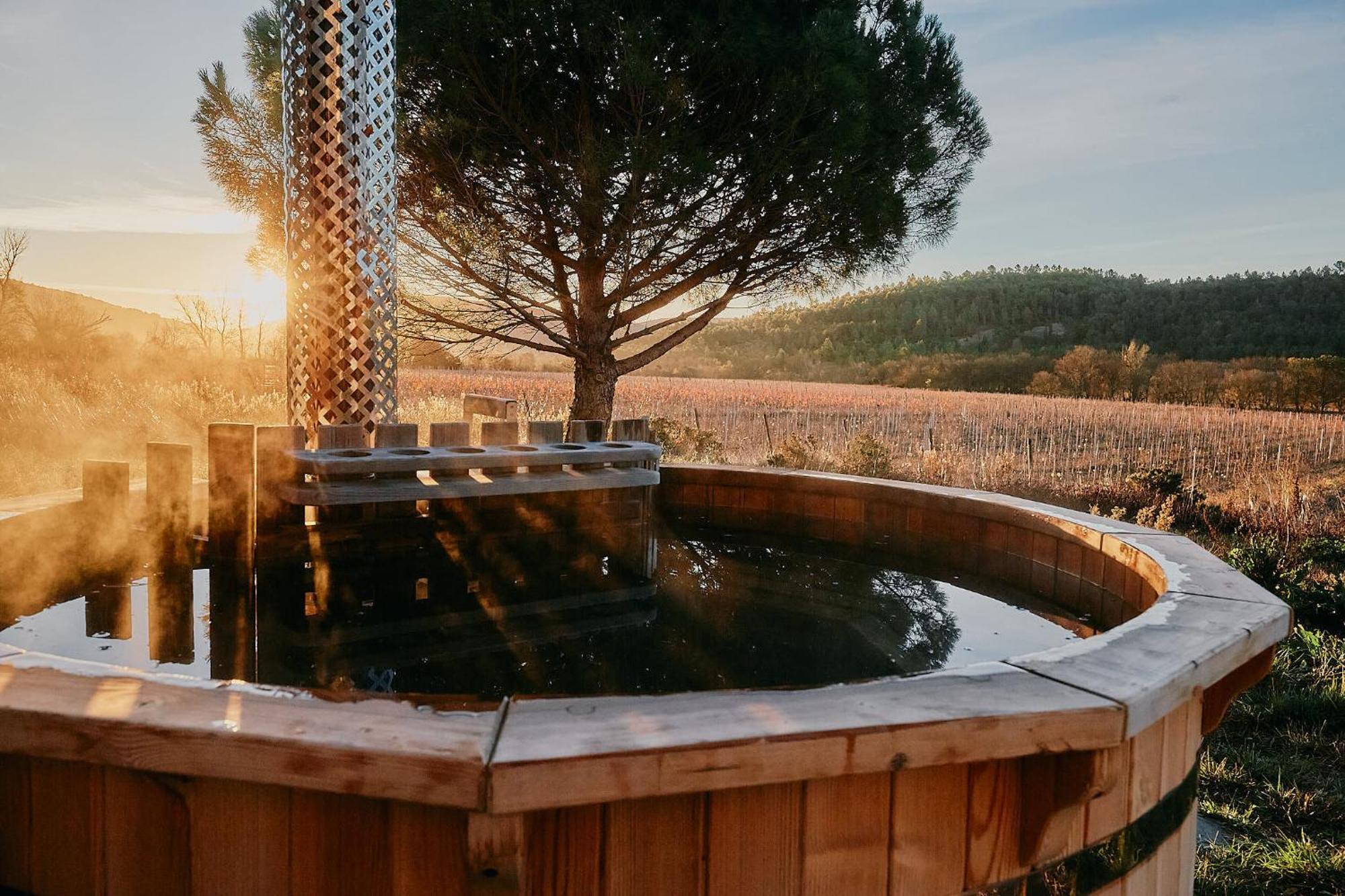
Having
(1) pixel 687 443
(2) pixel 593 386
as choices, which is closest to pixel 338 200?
(2) pixel 593 386

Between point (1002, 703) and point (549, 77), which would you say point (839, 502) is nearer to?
point (1002, 703)

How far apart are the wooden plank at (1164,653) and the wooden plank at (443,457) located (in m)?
1.69

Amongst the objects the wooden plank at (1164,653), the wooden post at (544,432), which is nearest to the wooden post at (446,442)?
the wooden post at (544,432)

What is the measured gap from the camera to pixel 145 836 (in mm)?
1112

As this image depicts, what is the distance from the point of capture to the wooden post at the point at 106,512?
263 centimetres

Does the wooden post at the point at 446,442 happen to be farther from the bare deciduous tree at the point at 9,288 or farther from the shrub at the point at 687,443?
the bare deciduous tree at the point at 9,288

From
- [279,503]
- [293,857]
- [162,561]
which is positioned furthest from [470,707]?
[162,561]

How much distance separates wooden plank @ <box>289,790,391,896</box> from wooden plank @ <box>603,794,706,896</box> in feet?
0.96

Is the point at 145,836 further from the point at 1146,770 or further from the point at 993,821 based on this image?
the point at 1146,770

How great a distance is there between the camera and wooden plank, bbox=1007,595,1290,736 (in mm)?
1286

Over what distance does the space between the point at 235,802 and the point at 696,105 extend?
18.1 ft

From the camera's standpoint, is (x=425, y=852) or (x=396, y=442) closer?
(x=425, y=852)

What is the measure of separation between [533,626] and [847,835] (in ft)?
4.16

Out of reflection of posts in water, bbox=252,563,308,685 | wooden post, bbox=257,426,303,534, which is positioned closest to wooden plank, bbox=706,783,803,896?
reflection of posts in water, bbox=252,563,308,685
